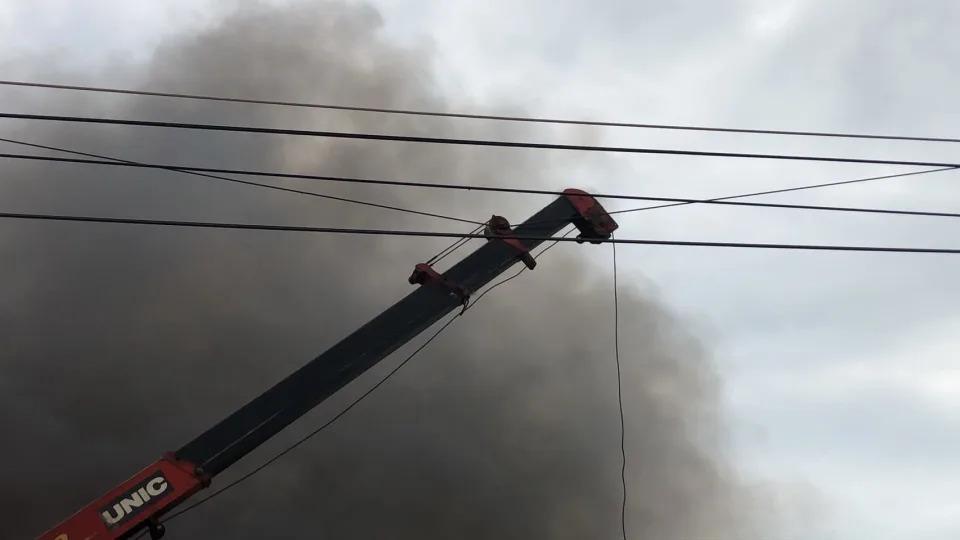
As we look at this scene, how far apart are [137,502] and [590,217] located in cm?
614

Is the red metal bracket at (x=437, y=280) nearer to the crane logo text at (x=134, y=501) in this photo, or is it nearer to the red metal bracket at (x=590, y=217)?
the red metal bracket at (x=590, y=217)

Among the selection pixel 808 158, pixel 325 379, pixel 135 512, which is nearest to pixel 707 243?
pixel 808 158

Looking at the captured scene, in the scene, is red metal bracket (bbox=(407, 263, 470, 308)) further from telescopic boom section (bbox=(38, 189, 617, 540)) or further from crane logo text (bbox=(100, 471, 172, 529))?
crane logo text (bbox=(100, 471, 172, 529))

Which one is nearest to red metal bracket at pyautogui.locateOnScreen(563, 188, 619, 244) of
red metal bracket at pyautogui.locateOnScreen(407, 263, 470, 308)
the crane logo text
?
red metal bracket at pyautogui.locateOnScreen(407, 263, 470, 308)

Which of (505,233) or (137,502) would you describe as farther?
(505,233)

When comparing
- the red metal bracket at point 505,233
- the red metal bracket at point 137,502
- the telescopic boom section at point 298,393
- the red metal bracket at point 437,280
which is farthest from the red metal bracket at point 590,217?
the red metal bracket at point 137,502

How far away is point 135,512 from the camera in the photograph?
342 inches

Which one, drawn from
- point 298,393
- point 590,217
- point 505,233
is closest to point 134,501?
point 298,393

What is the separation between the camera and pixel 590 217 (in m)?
10.4

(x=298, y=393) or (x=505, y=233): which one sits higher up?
(x=505, y=233)

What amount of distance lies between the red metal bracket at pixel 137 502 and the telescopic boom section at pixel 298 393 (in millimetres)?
10

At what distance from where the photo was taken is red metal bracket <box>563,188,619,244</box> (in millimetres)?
10414

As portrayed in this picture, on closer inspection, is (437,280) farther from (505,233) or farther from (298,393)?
(298,393)

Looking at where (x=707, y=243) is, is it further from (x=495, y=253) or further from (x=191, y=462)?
(x=191, y=462)
